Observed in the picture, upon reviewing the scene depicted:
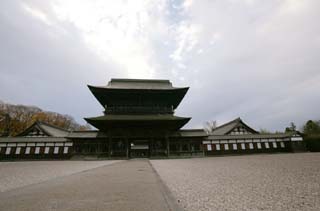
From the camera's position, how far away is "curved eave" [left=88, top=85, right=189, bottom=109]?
18752 mm

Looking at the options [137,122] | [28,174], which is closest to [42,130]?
[137,122]

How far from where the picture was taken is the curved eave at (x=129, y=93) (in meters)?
18.8

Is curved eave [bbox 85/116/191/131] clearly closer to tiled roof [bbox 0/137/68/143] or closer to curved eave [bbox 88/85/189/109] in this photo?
curved eave [bbox 88/85/189/109]

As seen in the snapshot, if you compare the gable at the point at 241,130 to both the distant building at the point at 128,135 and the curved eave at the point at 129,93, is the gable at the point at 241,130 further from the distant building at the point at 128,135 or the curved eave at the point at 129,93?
the curved eave at the point at 129,93

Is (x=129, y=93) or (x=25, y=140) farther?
(x=25, y=140)

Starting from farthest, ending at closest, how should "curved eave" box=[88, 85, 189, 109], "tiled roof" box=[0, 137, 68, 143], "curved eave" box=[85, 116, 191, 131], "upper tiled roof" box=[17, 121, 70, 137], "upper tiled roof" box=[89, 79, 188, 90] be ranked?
1. "upper tiled roof" box=[17, 121, 70, 137]
2. "upper tiled roof" box=[89, 79, 188, 90]
3. "tiled roof" box=[0, 137, 68, 143]
4. "curved eave" box=[88, 85, 189, 109]
5. "curved eave" box=[85, 116, 191, 131]

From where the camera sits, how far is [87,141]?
63.7ft

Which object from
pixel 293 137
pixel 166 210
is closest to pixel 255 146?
pixel 293 137

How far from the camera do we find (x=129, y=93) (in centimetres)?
1928

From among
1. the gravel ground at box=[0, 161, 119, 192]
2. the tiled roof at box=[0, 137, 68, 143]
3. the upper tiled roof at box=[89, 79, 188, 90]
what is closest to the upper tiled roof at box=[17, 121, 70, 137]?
the tiled roof at box=[0, 137, 68, 143]

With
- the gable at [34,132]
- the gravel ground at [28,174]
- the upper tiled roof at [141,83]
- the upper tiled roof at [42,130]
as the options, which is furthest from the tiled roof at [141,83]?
the gravel ground at [28,174]

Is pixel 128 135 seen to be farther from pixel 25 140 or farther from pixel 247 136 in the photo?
pixel 247 136

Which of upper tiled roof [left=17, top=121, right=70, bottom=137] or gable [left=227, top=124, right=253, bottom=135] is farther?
gable [left=227, top=124, right=253, bottom=135]

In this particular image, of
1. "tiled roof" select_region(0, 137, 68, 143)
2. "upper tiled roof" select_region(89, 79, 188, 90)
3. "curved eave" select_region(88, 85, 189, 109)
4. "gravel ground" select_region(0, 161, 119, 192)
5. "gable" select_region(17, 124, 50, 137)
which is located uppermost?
"upper tiled roof" select_region(89, 79, 188, 90)
